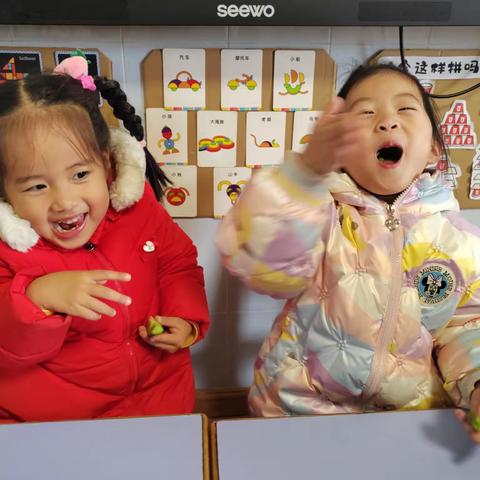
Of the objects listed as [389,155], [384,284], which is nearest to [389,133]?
[389,155]

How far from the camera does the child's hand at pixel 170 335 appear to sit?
37.8 inches

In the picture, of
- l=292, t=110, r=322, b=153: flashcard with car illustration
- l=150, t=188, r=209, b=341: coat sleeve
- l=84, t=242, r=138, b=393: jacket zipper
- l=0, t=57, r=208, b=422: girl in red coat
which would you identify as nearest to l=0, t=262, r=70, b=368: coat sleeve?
l=0, t=57, r=208, b=422: girl in red coat

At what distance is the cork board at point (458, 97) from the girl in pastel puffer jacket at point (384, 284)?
322 mm

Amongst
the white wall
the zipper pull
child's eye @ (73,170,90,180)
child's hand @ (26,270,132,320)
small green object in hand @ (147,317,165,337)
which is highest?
the white wall

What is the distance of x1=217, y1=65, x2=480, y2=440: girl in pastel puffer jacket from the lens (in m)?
0.83

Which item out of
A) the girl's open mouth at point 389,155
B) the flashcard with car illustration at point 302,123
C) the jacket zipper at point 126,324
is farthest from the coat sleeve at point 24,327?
the flashcard with car illustration at point 302,123

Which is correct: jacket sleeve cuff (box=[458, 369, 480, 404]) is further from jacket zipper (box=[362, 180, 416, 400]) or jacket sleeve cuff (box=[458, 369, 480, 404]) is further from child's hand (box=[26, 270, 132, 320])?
child's hand (box=[26, 270, 132, 320])

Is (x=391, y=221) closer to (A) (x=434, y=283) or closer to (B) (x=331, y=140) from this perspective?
(A) (x=434, y=283)

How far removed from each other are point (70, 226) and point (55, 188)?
0.07 metres

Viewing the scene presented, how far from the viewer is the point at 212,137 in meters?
1.20

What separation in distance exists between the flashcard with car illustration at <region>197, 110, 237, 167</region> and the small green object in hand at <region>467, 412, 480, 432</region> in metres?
0.74

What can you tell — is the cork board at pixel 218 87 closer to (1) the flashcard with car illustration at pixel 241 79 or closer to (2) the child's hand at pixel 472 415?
(1) the flashcard with car illustration at pixel 241 79

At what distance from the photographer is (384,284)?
2.72 feet

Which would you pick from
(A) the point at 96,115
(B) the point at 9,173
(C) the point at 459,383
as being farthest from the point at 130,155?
(C) the point at 459,383
